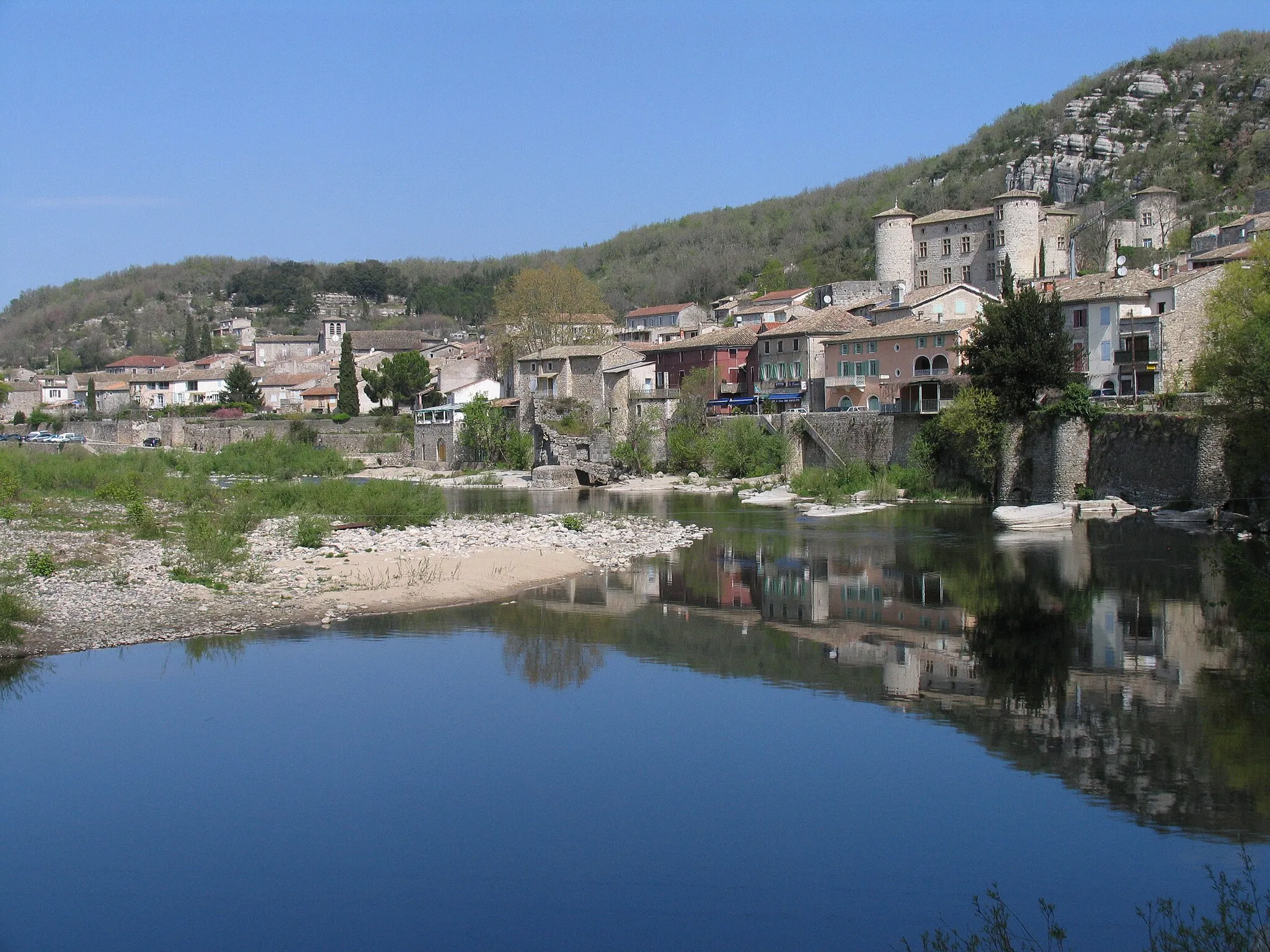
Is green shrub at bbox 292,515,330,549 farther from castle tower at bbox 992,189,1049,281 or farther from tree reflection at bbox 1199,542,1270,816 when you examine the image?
castle tower at bbox 992,189,1049,281

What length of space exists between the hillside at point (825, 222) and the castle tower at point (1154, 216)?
49.1 inches

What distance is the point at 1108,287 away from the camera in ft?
130

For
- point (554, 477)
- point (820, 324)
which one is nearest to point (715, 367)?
point (820, 324)

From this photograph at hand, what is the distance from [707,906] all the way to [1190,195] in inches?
2738

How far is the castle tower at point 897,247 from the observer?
65312mm

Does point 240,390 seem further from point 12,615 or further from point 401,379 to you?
point 12,615

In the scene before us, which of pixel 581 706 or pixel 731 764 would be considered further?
pixel 581 706

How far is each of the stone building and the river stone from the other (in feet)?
71.1

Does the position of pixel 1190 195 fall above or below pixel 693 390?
above

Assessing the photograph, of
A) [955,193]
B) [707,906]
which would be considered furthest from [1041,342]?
[955,193]

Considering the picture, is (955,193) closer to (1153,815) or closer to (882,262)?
(882,262)

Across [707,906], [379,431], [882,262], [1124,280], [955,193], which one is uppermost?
Result: [955,193]

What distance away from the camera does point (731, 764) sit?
1299 centimetres

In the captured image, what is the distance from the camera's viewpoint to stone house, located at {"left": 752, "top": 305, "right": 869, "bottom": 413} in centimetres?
4934
